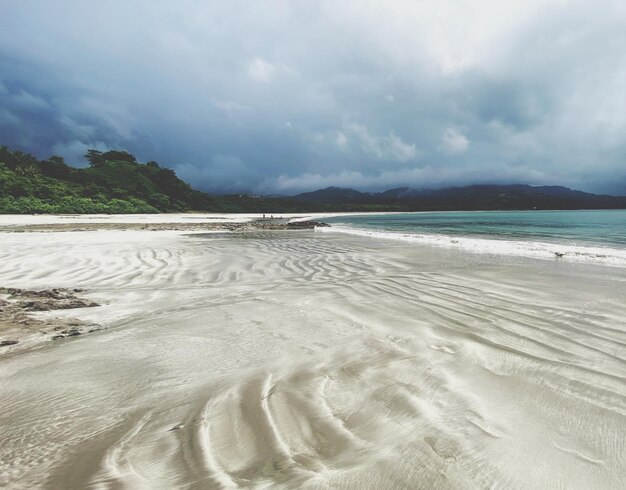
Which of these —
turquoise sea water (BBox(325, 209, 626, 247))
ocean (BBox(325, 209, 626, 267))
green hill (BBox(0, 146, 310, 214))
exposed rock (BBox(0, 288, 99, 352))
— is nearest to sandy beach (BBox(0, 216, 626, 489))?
exposed rock (BBox(0, 288, 99, 352))

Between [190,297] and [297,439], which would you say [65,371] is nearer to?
[297,439]

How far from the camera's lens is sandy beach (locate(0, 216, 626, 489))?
2.07 metres

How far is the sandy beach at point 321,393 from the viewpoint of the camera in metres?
2.07

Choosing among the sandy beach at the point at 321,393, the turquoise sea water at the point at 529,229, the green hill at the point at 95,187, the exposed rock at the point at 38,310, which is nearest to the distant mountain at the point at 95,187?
the green hill at the point at 95,187

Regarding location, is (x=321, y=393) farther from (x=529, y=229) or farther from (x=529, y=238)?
(x=529, y=229)

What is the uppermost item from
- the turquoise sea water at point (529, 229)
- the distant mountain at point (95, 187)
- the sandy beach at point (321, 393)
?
the distant mountain at point (95, 187)

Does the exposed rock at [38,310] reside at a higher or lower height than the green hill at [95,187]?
lower

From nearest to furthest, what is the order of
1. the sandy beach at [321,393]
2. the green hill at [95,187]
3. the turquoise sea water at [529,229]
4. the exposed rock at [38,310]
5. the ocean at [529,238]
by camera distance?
the sandy beach at [321,393], the exposed rock at [38,310], the ocean at [529,238], the turquoise sea water at [529,229], the green hill at [95,187]

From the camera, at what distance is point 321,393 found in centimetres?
300

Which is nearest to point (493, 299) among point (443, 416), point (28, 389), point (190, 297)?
point (443, 416)

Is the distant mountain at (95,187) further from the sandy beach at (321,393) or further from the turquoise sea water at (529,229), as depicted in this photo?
the sandy beach at (321,393)

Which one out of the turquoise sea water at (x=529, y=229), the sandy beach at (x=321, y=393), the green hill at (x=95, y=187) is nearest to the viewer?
the sandy beach at (x=321, y=393)

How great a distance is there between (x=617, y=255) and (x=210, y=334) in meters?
A: 15.5

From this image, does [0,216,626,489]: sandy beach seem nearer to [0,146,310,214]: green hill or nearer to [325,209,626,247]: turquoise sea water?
[325,209,626,247]: turquoise sea water
